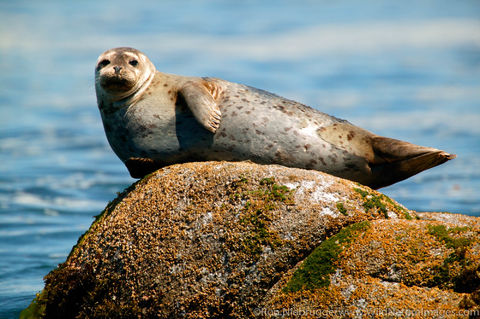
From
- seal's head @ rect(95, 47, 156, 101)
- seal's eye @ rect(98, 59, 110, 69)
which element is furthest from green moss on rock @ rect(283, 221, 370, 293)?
seal's eye @ rect(98, 59, 110, 69)

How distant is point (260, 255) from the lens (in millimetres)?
5168

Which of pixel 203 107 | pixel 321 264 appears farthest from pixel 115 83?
pixel 321 264

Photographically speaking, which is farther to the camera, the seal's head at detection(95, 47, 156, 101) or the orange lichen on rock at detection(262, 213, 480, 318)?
the seal's head at detection(95, 47, 156, 101)

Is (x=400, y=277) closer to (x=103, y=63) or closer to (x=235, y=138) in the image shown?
(x=235, y=138)

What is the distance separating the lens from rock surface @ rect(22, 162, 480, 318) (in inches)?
191

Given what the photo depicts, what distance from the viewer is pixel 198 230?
5.38 m

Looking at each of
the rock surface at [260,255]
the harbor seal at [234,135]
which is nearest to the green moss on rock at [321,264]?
the rock surface at [260,255]

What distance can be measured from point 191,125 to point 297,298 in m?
2.20

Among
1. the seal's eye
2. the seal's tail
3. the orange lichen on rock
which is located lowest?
the orange lichen on rock

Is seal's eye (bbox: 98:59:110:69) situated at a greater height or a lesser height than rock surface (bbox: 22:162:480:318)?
greater

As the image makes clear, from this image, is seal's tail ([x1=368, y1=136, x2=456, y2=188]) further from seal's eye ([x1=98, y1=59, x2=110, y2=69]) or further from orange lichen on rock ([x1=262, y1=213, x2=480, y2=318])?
seal's eye ([x1=98, y1=59, x2=110, y2=69])

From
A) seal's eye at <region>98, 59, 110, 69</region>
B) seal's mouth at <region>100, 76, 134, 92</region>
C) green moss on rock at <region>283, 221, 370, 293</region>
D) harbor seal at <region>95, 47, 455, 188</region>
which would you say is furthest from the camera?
seal's eye at <region>98, 59, 110, 69</region>

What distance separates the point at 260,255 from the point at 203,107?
5.75 ft

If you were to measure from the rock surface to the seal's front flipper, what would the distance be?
463 mm
